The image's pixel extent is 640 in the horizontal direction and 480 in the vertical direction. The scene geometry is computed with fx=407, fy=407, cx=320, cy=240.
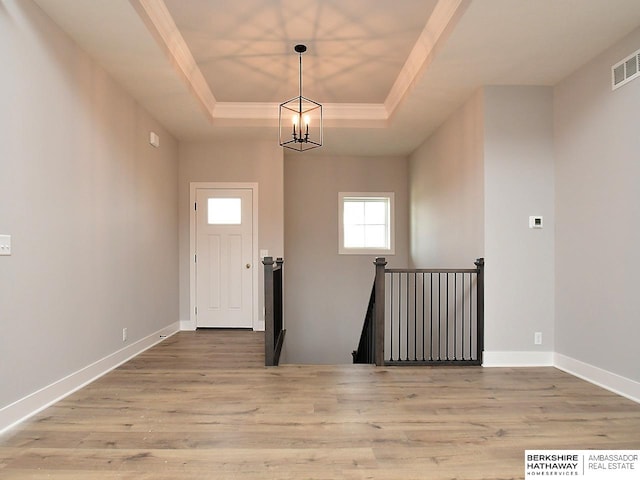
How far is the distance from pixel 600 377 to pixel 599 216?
1292mm

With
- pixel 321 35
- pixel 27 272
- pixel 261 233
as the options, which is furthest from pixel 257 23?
pixel 261 233

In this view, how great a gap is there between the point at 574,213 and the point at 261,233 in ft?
12.3

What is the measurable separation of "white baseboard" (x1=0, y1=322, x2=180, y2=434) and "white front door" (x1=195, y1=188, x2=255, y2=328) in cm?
132

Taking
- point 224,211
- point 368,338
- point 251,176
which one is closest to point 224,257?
point 224,211

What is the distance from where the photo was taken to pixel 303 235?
6785mm

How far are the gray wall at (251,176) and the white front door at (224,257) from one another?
0.52 ft

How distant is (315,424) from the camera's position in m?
2.54

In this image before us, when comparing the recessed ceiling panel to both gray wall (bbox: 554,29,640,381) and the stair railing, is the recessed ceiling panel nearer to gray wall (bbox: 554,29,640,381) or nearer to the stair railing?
gray wall (bbox: 554,29,640,381)

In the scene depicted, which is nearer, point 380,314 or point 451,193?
point 380,314

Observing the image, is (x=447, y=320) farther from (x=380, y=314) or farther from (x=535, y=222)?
(x=535, y=222)

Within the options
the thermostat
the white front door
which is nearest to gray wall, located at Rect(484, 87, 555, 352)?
the thermostat

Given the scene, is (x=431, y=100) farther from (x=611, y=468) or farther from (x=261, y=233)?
(x=611, y=468)

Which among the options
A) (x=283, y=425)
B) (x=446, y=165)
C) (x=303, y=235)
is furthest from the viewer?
(x=303, y=235)

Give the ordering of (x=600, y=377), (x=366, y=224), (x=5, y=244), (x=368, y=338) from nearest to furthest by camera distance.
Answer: (x=5, y=244) → (x=600, y=377) → (x=368, y=338) → (x=366, y=224)
